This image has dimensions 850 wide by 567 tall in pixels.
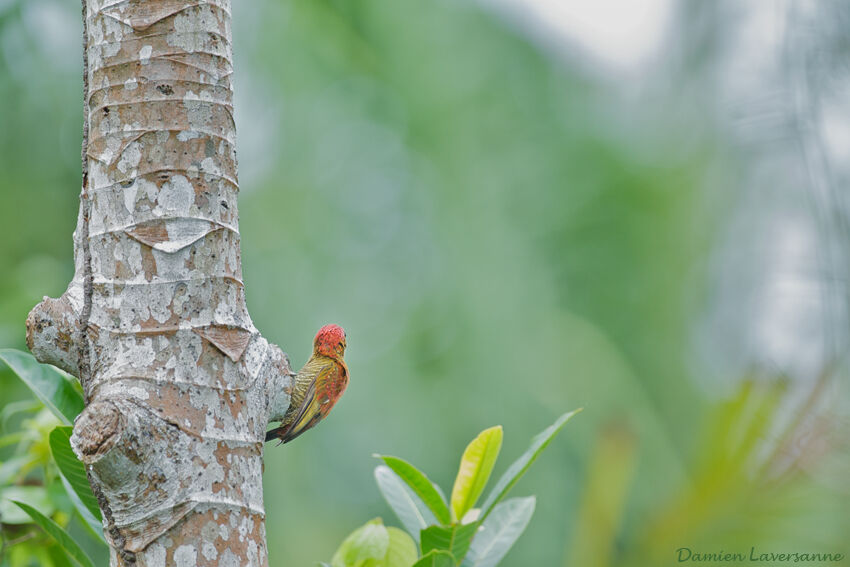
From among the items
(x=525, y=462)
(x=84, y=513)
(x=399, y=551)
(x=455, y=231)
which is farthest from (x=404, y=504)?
(x=455, y=231)

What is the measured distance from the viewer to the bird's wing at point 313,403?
0.59m

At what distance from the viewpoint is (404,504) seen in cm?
75

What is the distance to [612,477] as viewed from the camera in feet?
5.45

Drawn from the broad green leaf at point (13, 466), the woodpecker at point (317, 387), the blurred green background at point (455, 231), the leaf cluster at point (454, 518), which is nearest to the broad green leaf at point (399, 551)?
the leaf cluster at point (454, 518)

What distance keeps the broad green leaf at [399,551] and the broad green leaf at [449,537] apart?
0.23ft

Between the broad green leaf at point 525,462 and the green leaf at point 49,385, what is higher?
the green leaf at point 49,385

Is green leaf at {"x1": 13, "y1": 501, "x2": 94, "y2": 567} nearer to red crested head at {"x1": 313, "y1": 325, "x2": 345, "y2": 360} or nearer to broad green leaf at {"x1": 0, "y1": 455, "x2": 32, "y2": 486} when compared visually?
broad green leaf at {"x1": 0, "y1": 455, "x2": 32, "y2": 486}

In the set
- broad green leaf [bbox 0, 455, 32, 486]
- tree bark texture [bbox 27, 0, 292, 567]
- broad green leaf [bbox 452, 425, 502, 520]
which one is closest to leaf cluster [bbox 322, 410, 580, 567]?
broad green leaf [bbox 452, 425, 502, 520]

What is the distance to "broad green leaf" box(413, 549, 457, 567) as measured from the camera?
588mm

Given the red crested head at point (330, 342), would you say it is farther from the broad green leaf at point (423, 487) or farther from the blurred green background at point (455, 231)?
the blurred green background at point (455, 231)

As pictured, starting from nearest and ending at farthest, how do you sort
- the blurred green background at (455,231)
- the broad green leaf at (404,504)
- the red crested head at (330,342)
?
the red crested head at (330,342), the broad green leaf at (404,504), the blurred green background at (455,231)

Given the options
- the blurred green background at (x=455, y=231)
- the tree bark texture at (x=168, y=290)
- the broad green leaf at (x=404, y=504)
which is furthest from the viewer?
the blurred green background at (x=455, y=231)

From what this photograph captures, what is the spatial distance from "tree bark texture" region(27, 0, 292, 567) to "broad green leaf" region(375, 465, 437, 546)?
236 mm

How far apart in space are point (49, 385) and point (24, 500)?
0.14m
